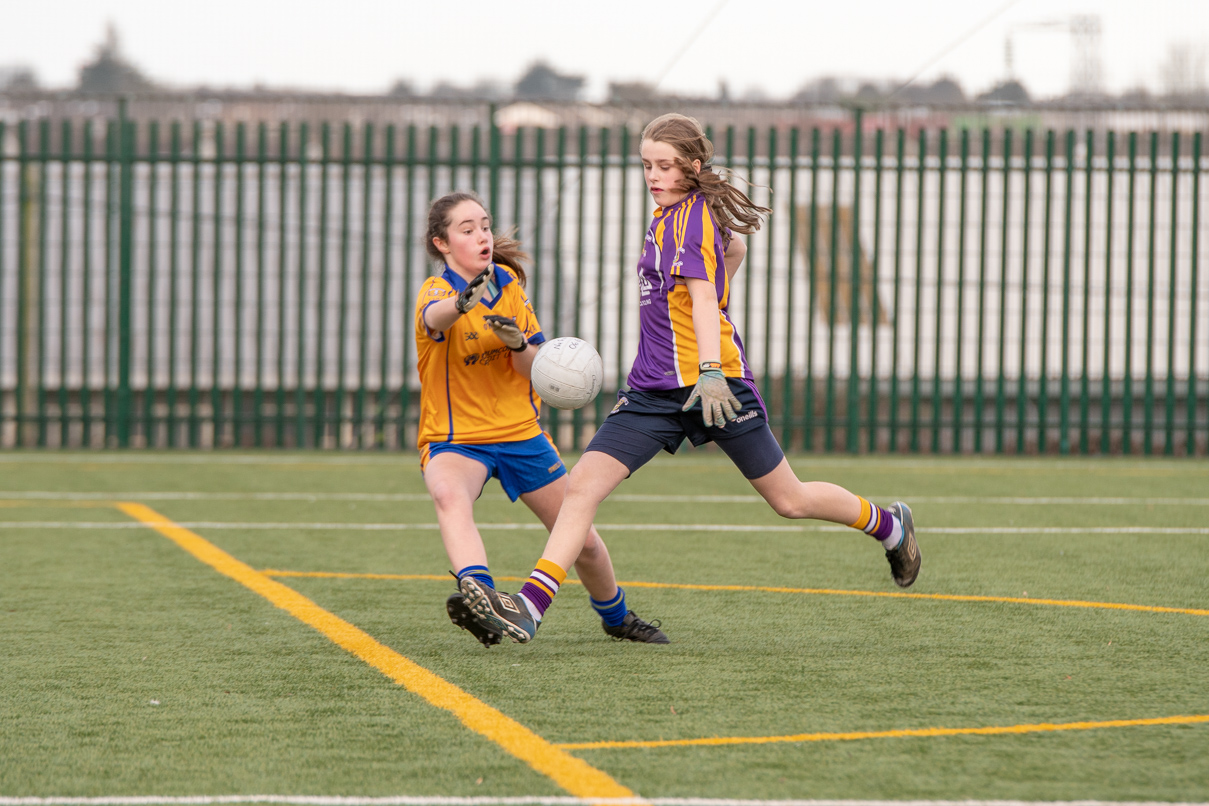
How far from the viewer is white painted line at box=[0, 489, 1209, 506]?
30.0ft

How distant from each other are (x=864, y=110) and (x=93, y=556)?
9275 mm

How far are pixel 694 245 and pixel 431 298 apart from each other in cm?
95

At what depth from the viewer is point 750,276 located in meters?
13.7

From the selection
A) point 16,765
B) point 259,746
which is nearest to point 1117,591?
point 259,746

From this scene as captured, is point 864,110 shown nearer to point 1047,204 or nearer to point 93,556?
point 1047,204

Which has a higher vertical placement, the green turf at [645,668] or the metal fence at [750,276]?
the metal fence at [750,276]

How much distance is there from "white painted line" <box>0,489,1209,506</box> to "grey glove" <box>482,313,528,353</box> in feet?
15.4

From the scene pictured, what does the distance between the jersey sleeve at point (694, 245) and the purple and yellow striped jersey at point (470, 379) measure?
0.69m

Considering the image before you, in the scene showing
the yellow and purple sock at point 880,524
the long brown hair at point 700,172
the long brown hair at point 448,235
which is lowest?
the yellow and purple sock at point 880,524

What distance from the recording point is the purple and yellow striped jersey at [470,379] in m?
4.68

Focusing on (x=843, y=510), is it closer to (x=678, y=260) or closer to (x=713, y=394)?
(x=713, y=394)

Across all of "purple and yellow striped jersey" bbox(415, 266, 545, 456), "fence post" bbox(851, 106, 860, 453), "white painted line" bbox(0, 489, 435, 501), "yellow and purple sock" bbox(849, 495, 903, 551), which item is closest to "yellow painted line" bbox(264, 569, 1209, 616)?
"yellow and purple sock" bbox(849, 495, 903, 551)

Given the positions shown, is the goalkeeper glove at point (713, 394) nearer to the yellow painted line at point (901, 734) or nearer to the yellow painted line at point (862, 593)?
the yellow painted line at point (901, 734)

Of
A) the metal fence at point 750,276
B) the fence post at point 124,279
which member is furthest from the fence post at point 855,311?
the fence post at point 124,279
